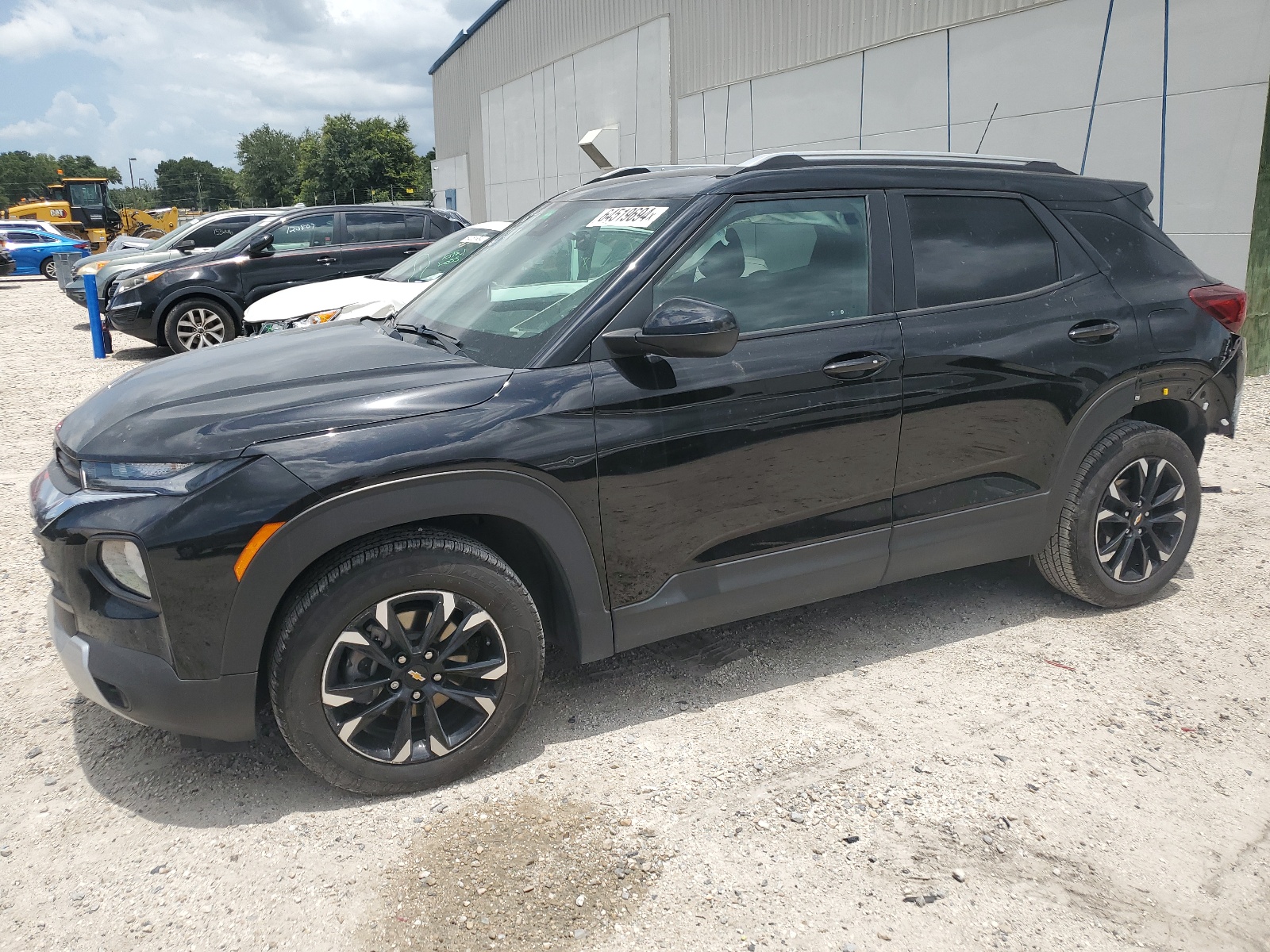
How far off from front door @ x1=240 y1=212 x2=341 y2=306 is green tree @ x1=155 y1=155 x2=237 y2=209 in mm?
142829

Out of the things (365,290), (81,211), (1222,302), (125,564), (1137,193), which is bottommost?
(125,564)

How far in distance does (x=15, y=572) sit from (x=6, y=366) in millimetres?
8102

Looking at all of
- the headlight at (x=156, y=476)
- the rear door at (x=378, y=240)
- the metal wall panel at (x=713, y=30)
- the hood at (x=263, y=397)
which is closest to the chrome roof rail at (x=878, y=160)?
the hood at (x=263, y=397)

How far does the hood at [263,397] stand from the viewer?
2598 mm

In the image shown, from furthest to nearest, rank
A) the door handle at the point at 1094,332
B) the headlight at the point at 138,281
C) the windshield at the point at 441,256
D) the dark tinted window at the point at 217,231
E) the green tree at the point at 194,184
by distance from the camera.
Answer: the green tree at the point at 194,184
the dark tinted window at the point at 217,231
the headlight at the point at 138,281
the windshield at the point at 441,256
the door handle at the point at 1094,332

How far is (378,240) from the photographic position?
11.6m

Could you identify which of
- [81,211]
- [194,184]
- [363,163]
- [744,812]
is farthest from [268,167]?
[744,812]

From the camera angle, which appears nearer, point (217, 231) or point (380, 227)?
point (380, 227)

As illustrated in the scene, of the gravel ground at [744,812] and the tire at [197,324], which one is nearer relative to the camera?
the gravel ground at [744,812]

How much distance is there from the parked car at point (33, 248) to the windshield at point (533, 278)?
3008cm

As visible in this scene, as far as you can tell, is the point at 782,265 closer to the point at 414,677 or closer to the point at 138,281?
the point at 414,677

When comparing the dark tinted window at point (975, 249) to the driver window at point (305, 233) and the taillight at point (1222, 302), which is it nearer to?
the taillight at point (1222, 302)

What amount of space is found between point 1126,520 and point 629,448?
2.41 m

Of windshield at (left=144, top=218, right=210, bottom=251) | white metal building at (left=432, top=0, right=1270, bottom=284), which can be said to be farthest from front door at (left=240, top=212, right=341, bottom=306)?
white metal building at (left=432, top=0, right=1270, bottom=284)
